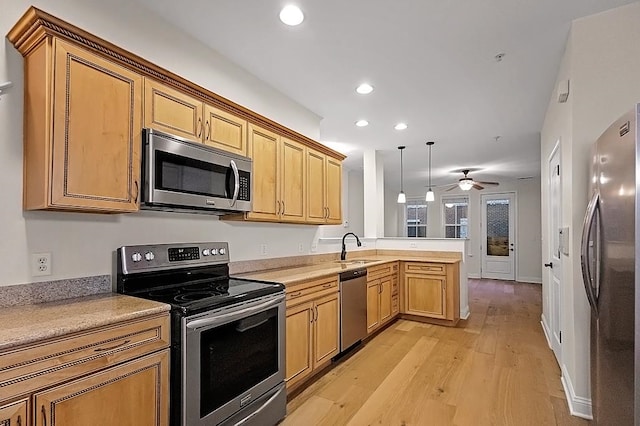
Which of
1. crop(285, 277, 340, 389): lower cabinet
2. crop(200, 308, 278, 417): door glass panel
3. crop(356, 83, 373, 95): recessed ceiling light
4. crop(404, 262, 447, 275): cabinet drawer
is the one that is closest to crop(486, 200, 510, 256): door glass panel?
crop(404, 262, 447, 275): cabinet drawer

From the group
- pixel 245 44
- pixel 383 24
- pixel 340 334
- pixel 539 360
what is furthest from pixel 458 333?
pixel 245 44

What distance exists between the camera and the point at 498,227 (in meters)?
9.14

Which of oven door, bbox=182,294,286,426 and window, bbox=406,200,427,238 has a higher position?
window, bbox=406,200,427,238

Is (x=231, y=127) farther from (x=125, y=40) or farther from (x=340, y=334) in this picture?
(x=340, y=334)

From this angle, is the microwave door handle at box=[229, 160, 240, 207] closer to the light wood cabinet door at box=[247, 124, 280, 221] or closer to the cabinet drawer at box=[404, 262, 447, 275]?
the light wood cabinet door at box=[247, 124, 280, 221]

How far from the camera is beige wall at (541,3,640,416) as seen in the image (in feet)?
7.32

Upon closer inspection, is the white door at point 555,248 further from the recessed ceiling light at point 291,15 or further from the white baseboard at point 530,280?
the white baseboard at point 530,280

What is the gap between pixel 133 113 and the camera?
6.22 ft

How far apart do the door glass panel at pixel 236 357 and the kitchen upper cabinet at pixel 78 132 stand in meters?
0.88

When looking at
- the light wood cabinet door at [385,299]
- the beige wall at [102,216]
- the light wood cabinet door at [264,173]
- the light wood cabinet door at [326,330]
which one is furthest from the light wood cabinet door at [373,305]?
the light wood cabinet door at [264,173]

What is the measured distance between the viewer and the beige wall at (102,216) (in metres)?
1.65

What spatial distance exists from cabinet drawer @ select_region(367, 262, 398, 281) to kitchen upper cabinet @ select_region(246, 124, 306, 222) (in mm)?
1170

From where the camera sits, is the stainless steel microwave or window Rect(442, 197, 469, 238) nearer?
the stainless steel microwave

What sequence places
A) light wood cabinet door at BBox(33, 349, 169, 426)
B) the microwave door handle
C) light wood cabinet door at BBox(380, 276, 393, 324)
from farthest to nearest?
light wood cabinet door at BBox(380, 276, 393, 324)
the microwave door handle
light wood cabinet door at BBox(33, 349, 169, 426)
